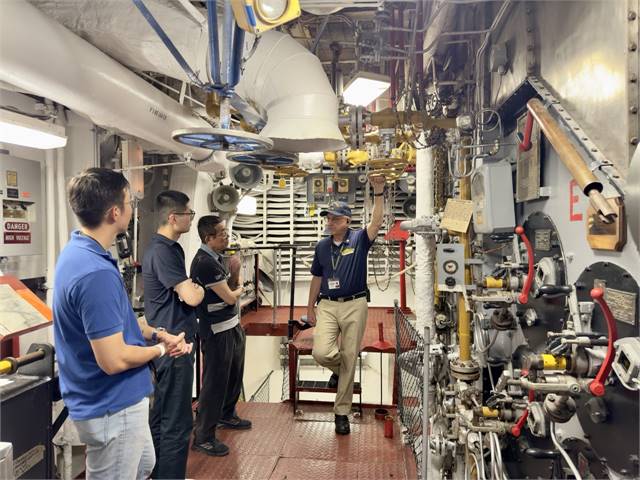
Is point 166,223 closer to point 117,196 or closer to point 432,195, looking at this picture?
point 117,196

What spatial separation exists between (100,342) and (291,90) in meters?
1.51

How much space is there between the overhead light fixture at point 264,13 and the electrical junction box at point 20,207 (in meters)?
1.91

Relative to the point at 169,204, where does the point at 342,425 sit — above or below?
below

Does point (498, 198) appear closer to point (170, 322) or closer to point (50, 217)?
point (170, 322)

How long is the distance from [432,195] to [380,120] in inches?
37.5

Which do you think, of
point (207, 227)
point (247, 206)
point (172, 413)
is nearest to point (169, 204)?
point (207, 227)

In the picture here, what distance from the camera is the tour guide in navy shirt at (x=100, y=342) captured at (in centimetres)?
139

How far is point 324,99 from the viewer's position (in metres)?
2.12

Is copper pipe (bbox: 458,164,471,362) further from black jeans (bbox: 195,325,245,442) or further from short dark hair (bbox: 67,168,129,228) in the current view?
short dark hair (bbox: 67,168,129,228)

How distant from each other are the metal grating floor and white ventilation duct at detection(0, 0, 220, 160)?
231 centimetres

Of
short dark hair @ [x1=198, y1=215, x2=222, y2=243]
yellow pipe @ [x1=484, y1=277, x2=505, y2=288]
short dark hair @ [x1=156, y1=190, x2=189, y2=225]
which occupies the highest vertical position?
short dark hair @ [x1=156, y1=190, x2=189, y2=225]

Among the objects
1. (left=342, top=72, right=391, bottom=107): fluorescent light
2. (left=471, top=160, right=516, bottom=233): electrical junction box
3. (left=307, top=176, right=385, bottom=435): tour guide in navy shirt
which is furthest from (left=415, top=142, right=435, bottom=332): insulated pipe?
(left=471, top=160, right=516, bottom=233): electrical junction box

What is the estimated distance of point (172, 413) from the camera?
7.02ft

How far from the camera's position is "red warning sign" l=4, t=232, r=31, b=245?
226 cm
